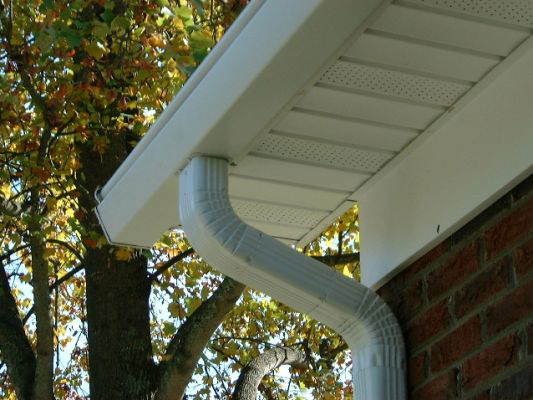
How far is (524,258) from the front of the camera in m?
2.93

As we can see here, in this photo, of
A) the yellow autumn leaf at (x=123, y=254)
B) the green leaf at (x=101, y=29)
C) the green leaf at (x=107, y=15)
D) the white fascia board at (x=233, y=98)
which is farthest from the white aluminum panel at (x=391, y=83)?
the yellow autumn leaf at (x=123, y=254)

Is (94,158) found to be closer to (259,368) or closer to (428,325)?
(259,368)

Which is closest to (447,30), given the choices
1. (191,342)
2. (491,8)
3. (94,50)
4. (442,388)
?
(491,8)

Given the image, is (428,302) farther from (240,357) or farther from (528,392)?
(240,357)

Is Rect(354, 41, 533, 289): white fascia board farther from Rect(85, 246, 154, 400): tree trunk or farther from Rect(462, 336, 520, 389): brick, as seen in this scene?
Rect(85, 246, 154, 400): tree trunk

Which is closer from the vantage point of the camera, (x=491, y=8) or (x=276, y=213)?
(x=491, y=8)

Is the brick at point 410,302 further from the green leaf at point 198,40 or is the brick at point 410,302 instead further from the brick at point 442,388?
the green leaf at point 198,40

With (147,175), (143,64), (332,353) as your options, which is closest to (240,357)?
(332,353)

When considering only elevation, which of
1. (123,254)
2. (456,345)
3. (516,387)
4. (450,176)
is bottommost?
(516,387)

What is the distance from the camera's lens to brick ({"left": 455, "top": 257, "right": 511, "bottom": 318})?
9.85ft

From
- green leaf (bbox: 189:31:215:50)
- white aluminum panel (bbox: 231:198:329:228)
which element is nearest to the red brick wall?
white aluminum panel (bbox: 231:198:329:228)

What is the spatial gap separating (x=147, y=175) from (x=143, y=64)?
359cm

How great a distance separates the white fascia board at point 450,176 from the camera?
306cm

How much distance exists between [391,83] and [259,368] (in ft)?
18.4
